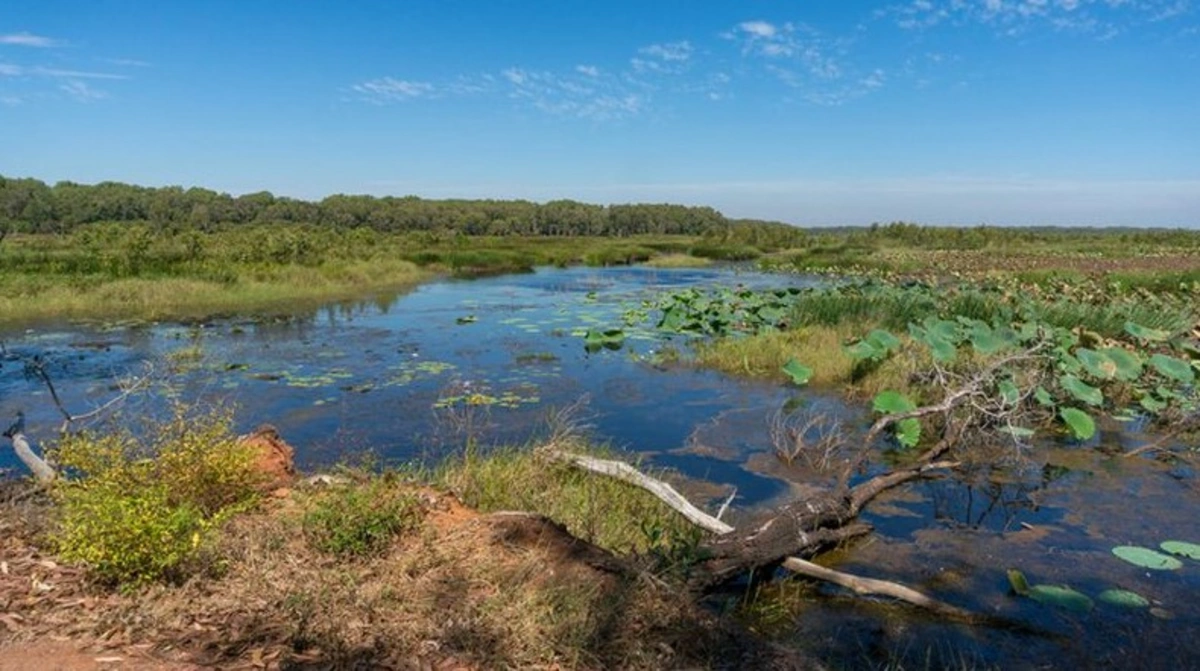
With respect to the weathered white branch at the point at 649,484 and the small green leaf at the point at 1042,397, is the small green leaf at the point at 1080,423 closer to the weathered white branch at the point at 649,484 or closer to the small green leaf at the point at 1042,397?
the small green leaf at the point at 1042,397

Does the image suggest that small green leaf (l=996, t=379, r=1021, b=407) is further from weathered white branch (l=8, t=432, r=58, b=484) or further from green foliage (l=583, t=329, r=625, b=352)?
weathered white branch (l=8, t=432, r=58, b=484)

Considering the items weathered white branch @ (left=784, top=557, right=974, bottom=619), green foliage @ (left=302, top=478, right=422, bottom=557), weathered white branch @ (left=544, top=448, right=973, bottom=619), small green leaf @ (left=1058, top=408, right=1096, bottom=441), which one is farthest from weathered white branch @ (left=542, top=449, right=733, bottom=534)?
small green leaf @ (left=1058, top=408, right=1096, bottom=441)

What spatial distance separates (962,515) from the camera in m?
7.17

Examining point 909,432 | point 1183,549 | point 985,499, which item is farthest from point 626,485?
point 1183,549

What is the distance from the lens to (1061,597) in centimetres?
525

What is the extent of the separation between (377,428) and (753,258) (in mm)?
47209

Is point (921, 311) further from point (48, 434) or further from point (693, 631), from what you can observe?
point (48, 434)

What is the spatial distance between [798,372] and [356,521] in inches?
347

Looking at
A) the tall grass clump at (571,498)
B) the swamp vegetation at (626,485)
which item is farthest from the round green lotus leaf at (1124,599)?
the tall grass clump at (571,498)

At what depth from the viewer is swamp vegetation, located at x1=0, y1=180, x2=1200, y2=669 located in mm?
3963

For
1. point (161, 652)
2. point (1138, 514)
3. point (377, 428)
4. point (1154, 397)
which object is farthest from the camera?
point (1154, 397)

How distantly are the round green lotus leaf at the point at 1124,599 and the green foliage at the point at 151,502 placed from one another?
A: 6.05 metres

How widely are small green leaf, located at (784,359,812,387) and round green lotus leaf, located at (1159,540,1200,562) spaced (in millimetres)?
6116

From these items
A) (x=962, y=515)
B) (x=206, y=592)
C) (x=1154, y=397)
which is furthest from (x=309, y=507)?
(x=1154, y=397)
